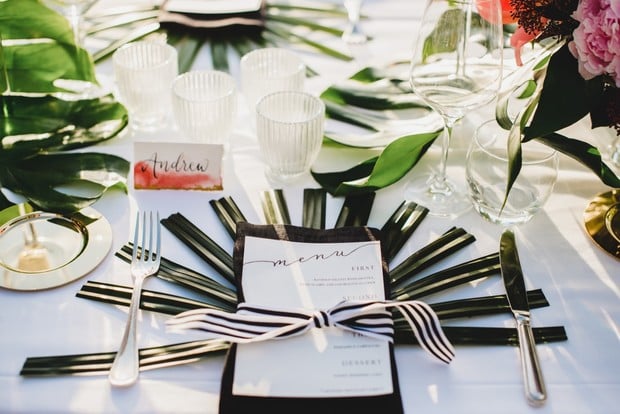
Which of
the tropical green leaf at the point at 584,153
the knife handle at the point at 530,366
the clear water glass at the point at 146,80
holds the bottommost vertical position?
the knife handle at the point at 530,366

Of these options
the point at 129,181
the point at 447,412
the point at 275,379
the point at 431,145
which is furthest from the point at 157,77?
the point at 447,412

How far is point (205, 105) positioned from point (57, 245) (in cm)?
31

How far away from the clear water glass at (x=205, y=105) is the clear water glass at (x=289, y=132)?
6cm

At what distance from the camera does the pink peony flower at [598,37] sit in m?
0.68

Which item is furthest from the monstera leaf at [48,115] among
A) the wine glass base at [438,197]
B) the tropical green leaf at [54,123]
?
the wine glass base at [438,197]

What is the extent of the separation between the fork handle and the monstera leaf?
0.30 m

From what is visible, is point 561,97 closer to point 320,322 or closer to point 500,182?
point 500,182

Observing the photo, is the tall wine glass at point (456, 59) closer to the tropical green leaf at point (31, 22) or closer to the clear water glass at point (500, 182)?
the clear water glass at point (500, 182)

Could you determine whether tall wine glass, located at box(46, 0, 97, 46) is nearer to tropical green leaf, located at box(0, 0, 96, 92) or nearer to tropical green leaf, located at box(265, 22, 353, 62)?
tropical green leaf, located at box(0, 0, 96, 92)

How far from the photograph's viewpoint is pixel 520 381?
0.71 meters

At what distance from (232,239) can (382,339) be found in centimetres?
27

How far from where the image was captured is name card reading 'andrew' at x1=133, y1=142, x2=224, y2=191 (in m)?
0.96

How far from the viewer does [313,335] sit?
0.72 m

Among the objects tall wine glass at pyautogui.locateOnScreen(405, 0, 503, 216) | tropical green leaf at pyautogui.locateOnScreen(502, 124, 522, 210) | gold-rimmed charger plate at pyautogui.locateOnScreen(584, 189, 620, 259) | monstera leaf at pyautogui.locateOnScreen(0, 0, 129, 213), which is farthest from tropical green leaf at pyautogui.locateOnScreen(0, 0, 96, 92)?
gold-rimmed charger plate at pyautogui.locateOnScreen(584, 189, 620, 259)
